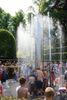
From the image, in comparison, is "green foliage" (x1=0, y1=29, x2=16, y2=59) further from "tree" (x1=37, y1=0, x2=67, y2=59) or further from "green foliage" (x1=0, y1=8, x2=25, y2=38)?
"green foliage" (x1=0, y1=8, x2=25, y2=38)

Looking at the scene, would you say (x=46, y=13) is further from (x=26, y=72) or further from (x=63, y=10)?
(x=26, y=72)

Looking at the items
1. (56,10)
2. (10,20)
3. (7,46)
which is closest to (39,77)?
(56,10)

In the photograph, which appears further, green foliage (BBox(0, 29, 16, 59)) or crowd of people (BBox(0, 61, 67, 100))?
green foliage (BBox(0, 29, 16, 59))

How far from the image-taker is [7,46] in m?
64.2

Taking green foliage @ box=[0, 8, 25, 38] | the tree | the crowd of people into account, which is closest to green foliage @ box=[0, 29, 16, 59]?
the tree

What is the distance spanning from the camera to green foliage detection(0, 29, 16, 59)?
2484 inches

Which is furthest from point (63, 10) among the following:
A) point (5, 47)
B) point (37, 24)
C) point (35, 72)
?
point (35, 72)

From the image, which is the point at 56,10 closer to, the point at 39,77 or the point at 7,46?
the point at 7,46

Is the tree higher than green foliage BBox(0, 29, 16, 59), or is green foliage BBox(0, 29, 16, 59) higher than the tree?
the tree

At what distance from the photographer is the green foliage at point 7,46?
6310cm

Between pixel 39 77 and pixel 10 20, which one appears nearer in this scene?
pixel 39 77

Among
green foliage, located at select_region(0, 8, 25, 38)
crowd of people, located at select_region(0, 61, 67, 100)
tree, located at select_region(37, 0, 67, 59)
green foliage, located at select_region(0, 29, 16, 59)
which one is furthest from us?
green foliage, located at select_region(0, 8, 25, 38)

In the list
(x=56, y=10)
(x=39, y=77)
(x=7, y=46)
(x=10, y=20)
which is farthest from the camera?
(x=10, y=20)

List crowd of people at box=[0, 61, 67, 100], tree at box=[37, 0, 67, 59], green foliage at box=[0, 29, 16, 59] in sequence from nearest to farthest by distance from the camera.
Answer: crowd of people at box=[0, 61, 67, 100] < tree at box=[37, 0, 67, 59] < green foliage at box=[0, 29, 16, 59]
